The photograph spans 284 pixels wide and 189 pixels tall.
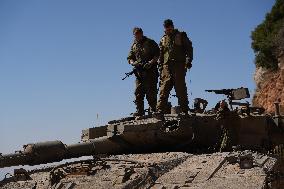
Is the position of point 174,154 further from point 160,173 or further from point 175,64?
point 175,64

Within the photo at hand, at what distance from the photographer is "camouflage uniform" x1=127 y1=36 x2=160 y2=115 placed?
1212 centimetres

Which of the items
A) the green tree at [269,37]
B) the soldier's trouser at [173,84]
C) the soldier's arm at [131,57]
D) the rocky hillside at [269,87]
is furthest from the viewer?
the green tree at [269,37]

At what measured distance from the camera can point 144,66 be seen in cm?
1207

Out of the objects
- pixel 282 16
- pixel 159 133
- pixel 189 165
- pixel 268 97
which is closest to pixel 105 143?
pixel 159 133

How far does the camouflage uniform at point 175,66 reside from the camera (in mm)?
10758

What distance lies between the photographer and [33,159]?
909cm

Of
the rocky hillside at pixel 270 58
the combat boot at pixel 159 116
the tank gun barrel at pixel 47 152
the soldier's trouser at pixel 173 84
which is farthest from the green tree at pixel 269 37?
the tank gun barrel at pixel 47 152

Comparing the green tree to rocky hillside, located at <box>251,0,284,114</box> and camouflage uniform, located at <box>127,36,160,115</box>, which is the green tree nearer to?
rocky hillside, located at <box>251,0,284,114</box>

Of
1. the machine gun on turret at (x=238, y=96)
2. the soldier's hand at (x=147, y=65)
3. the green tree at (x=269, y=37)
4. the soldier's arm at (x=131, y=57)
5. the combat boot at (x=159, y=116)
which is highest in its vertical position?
the green tree at (x=269, y=37)

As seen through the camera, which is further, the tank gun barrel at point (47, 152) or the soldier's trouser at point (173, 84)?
the soldier's trouser at point (173, 84)

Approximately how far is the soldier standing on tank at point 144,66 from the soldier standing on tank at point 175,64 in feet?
3.06

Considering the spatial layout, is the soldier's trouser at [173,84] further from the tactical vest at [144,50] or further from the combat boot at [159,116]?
the tactical vest at [144,50]

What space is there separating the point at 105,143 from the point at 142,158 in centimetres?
163

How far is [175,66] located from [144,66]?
139 cm
